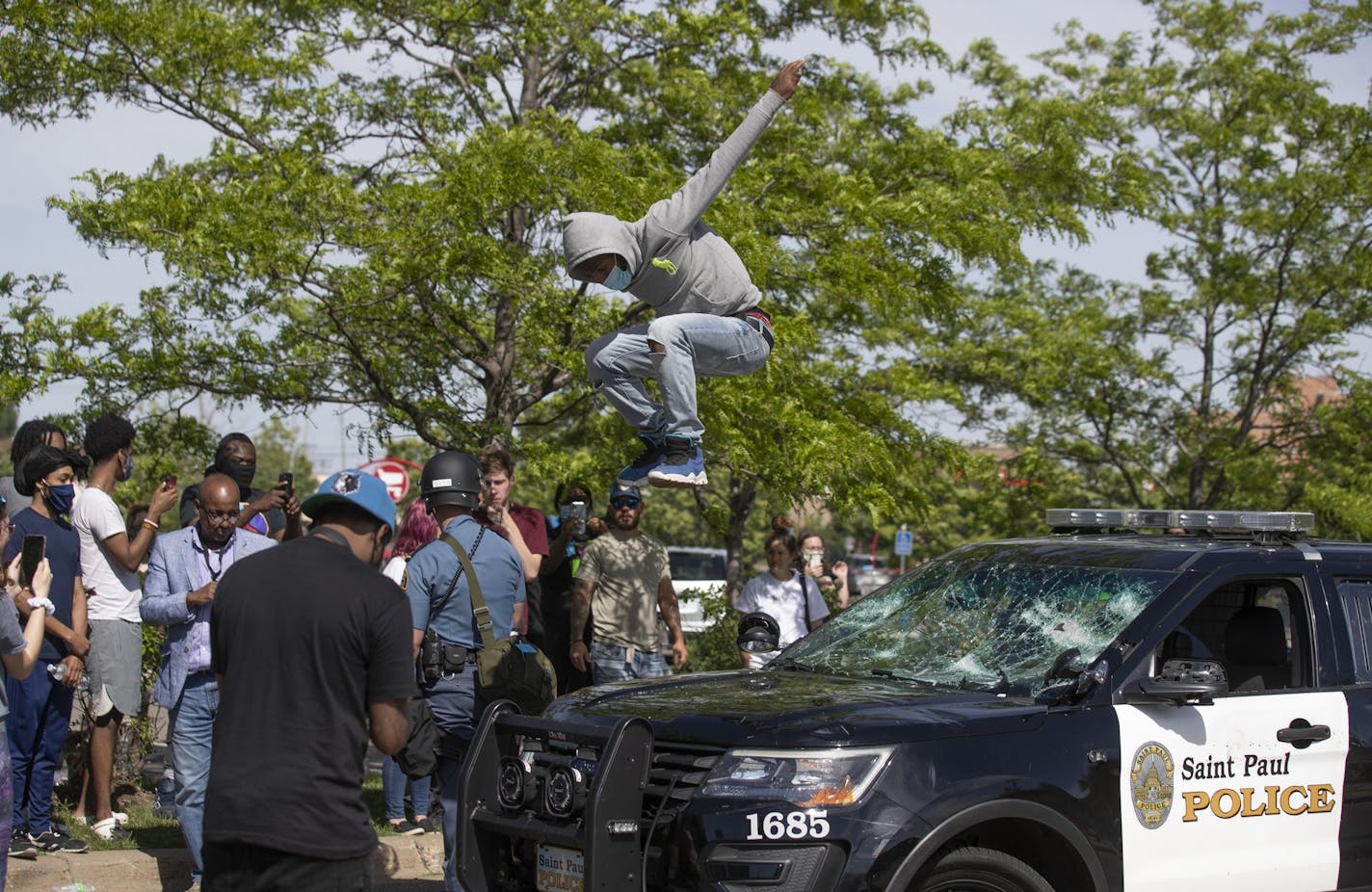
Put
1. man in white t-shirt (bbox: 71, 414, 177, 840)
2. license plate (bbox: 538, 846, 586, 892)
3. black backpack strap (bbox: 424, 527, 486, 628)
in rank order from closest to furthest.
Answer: license plate (bbox: 538, 846, 586, 892), black backpack strap (bbox: 424, 527, 486, 628), man in white t-shirt (bbox: 71, 414, 177, 840)

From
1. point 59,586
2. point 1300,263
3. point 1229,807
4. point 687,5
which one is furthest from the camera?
point 1300,263

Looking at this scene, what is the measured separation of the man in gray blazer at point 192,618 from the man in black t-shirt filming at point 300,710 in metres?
2.81

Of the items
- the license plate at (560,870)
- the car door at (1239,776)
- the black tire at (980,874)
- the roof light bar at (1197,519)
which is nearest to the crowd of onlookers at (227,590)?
the license plate at (560,870)

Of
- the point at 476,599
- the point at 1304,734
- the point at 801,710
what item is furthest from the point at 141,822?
the point at 1304,734

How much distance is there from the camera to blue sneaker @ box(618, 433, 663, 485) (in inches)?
263

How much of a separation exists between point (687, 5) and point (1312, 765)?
28.5 ft

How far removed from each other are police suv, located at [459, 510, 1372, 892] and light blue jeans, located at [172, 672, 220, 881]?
78.7 inches

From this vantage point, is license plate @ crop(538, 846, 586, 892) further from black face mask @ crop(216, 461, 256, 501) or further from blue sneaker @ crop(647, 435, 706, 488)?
black face mask @ crop(216, 461, 256, 501)

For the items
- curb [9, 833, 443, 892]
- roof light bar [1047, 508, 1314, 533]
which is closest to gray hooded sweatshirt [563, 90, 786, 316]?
roof light bar [1047, 508, 1314, 533]

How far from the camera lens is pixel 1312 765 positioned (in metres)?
5.42

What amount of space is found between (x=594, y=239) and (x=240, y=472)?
9.80 ft

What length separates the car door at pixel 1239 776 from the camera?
16.5 feet

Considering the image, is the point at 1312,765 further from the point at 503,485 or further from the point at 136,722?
the point at 136,722

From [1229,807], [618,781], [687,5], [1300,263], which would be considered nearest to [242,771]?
[618,781]
